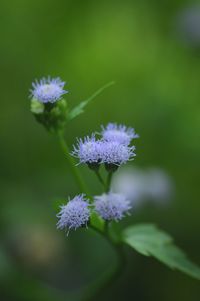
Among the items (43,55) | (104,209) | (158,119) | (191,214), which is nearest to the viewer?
(104,209)

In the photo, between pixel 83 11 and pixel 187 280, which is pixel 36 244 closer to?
pixel 187 280

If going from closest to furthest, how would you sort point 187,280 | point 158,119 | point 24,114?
point 187,280 → point 158,119 → point 24,114

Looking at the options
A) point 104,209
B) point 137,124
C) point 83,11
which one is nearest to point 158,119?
point 137,124

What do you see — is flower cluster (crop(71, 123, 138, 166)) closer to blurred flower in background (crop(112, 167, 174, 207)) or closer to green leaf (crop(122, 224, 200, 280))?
green leaf (crop(122, 224, 200, 280))

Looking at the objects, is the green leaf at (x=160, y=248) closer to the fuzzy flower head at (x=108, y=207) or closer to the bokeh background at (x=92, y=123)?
the fuzzy flower head at (x=108, y=207)

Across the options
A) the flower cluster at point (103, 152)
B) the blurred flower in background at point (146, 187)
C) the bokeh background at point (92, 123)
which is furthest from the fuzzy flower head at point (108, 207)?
the blurred flower in background at point (146, 187)

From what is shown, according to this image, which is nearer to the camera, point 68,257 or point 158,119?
point 68,257

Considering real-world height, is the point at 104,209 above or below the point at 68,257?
below

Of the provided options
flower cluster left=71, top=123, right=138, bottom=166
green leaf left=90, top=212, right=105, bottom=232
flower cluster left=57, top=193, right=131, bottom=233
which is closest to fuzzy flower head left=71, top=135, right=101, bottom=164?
flower cluster left=71, top=123, right=138, bottom=166

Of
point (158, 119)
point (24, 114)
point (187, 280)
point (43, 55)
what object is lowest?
point (187, 280)
